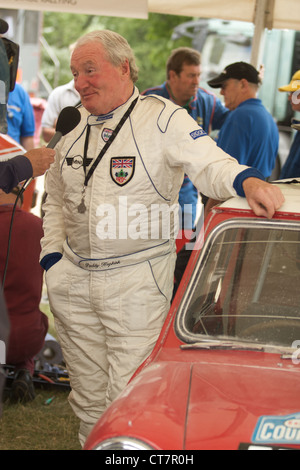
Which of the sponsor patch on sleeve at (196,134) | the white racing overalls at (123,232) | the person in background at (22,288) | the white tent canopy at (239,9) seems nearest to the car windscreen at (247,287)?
the white racing overalls at (123,232)

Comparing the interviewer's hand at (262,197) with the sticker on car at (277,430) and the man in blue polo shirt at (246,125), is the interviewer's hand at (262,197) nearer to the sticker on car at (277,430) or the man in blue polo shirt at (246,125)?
the sticker on car at (277,430)

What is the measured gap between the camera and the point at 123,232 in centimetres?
328

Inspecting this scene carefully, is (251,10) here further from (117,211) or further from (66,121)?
(117,211)

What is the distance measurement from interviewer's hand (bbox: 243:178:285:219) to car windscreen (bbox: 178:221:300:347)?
0.24ft

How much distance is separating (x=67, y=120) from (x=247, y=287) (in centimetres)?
122

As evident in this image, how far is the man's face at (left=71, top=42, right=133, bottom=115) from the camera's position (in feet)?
10.9

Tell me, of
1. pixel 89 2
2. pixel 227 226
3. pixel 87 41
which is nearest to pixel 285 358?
pixel 227 226

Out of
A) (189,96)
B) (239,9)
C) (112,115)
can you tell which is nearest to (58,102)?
(189,96)

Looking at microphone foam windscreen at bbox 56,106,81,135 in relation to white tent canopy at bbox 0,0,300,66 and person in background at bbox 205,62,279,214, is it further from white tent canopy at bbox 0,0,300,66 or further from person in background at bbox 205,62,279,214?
white tent canopy at bbox 0,0,300,66

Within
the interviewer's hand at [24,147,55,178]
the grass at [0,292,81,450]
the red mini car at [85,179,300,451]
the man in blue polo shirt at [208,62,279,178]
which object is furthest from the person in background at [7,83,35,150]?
the red mini car at [85,179,300,451]

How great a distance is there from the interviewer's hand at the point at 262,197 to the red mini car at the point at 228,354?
6cm

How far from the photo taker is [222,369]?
2504 mm

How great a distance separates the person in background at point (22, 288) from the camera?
179 inches

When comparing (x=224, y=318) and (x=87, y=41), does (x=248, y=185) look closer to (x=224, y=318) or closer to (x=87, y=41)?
(x=224, y=318)
